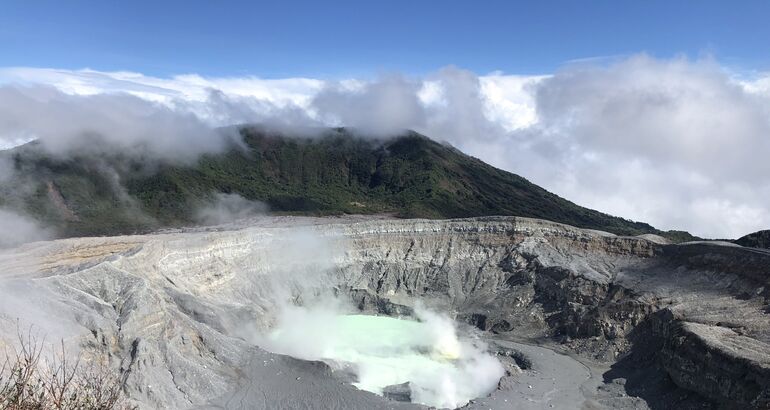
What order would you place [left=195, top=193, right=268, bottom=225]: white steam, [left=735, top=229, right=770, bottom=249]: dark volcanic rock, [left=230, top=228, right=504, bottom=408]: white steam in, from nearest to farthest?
[left=230, top=228, right=504, bottom=408]: white steam
[left=735, top=229, right=770, bottom=249]: dark volcanic rock
[left=195, top=193, right=268, bottom=225]: white steam

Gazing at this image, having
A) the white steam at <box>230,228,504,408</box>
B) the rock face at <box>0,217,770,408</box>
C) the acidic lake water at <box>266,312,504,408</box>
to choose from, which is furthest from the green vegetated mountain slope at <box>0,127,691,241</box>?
the acidic lake water at <box>266,312,504,408</box>

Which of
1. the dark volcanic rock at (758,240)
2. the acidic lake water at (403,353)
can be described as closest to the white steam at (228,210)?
the acidic lake water at (403,353)

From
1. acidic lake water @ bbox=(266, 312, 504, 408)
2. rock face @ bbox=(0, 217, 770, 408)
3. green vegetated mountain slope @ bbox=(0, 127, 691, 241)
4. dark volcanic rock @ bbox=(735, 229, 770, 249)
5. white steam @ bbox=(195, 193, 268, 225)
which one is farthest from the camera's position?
white steam @ bbox=(195, 193, 268, 225)

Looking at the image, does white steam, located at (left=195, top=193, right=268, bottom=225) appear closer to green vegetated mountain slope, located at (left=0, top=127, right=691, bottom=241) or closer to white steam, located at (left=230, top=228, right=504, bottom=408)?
green vegetated mountain slope, located at (left=0, top=127, right=691, bottom=241)

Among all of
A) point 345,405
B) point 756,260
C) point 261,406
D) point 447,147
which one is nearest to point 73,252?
point 261,406

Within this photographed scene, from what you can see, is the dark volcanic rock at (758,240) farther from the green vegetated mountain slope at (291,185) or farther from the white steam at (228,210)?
the white steam at (228,210)
